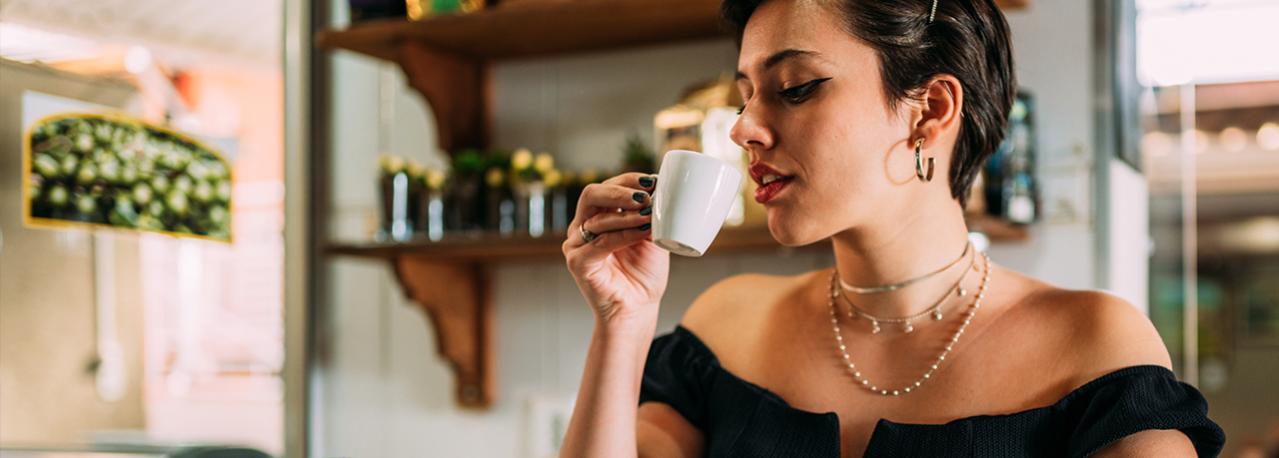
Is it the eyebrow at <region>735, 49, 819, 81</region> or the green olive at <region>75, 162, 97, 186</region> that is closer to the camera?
the eyebrow at <region>735, 49, 819, 81</region>

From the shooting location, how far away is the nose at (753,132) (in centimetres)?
101

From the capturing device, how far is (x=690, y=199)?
917 millimetres

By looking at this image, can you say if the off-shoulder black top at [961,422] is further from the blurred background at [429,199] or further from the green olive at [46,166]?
the green olive at [46,166]

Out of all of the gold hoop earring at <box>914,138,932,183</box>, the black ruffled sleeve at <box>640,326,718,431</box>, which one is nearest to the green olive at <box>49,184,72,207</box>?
the black ruffled sleeve at <box>640,326,718,431</box>

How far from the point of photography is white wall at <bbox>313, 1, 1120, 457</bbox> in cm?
185

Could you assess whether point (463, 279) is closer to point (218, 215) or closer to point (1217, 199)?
point (218, 215)

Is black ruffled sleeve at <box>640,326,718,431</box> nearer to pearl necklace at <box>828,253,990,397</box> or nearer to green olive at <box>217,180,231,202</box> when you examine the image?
pearl necklace at <box>828,253,990,397</box>

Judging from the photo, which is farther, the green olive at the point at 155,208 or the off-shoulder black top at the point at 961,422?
the green olive at the point at 155,208

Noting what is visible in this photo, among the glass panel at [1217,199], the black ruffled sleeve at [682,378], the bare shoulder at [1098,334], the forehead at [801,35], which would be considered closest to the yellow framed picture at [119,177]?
the black ruffled sleeve at [682,378]

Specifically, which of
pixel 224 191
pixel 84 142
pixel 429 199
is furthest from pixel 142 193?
pixel 429 199

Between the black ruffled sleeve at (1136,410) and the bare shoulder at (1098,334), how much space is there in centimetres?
1

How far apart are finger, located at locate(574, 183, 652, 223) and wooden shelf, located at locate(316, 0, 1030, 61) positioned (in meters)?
0.85

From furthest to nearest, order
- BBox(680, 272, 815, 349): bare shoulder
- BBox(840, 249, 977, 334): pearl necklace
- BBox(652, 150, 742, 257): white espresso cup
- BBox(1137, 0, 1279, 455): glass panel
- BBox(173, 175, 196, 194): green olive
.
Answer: BBox(1137, 0, 1279, 455): glass panel, BBox(173, 175, 196, 194): green olive, BBox(680, 272, 815, 349): bare shoulder, BBox(840, 249, 977, 334): pearl necklace, BBox(652, 150, 742, 257): white espresso cup

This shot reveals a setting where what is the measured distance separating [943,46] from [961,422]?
33cm
